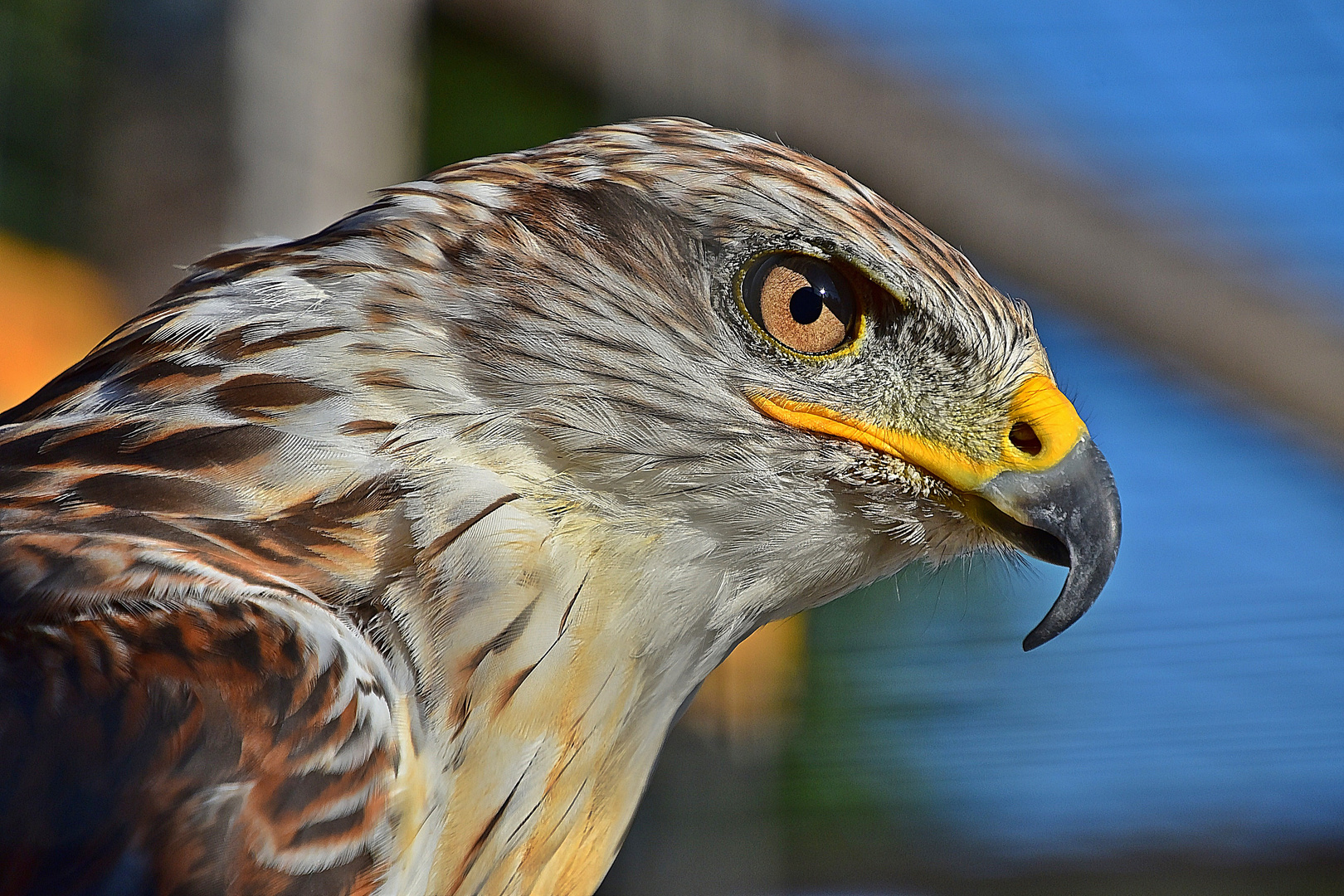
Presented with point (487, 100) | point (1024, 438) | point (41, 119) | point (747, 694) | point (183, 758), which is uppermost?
point (1024, 438)

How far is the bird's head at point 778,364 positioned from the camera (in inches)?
51.5

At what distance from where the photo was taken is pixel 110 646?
0.92 meters

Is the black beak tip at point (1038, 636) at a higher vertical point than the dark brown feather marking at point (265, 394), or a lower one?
lower

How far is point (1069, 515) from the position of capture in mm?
1345

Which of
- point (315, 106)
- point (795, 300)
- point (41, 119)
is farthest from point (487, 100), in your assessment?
point (795, 300)

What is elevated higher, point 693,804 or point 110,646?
point 110,646

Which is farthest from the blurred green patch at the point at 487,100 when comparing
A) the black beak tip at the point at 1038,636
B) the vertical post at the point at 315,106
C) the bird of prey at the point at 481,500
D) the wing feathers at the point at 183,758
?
the wing feathers at the point at 183,758

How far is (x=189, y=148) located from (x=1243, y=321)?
1721 millimetres

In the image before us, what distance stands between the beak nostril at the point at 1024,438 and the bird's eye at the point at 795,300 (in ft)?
0.69

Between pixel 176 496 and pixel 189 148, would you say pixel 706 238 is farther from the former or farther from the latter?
pixel 189 148

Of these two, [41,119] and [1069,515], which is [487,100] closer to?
[41,119]

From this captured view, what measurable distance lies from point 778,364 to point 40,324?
8.11 ft

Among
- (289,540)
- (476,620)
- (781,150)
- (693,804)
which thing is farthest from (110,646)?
(693,804)

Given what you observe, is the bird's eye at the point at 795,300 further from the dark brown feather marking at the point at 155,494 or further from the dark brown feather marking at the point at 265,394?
the dark brown feather marking at the point at 155,494
